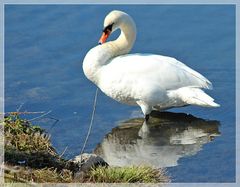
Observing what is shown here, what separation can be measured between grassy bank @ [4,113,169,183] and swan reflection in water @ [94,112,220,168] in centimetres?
82

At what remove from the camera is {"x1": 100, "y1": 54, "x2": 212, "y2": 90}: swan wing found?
779cm

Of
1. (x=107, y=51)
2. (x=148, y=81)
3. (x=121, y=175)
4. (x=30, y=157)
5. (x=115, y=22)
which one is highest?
(x=115, y=22)

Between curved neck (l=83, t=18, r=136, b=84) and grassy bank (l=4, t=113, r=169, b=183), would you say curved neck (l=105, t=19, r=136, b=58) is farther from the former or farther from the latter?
grassy bank (l=4, t=113, r=169, b=183)

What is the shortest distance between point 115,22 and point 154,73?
0.83 m

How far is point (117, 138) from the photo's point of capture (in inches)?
295

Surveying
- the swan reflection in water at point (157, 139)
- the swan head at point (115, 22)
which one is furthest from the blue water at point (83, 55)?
the swan head at point (115, 22)

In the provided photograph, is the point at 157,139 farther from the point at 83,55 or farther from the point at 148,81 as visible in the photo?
the point at 83,55

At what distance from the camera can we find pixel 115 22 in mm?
8258

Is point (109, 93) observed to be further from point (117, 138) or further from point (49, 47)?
point (49, 47)

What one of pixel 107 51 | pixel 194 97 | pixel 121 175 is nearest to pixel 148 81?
pixel 194 97

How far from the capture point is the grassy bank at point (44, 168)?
5594mm

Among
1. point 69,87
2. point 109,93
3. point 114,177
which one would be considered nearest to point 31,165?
point 114,177

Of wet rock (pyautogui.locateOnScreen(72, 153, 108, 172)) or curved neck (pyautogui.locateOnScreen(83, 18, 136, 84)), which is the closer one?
wet rock (pyautogui.locateOnScreen(72, 153, 108, 172))

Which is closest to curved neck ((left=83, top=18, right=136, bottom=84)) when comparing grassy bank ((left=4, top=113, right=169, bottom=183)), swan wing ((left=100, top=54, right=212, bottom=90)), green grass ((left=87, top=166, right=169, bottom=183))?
swan wing ((left=100, top=54, right=212, bottom=90))
